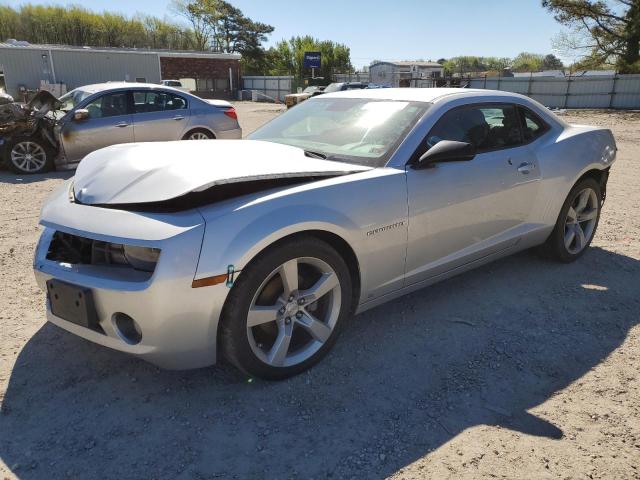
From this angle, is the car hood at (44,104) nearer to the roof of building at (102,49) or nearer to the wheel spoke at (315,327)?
the wheel spoke at (315,327)

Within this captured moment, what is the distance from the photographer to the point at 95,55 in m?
32.5

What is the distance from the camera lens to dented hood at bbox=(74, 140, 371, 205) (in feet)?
8.04

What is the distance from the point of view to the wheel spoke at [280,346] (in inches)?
102

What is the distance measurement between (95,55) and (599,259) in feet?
116

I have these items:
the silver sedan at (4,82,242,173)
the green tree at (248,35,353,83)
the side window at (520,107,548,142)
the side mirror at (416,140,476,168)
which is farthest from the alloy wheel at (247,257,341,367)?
the green tree at (248,35,353,83)

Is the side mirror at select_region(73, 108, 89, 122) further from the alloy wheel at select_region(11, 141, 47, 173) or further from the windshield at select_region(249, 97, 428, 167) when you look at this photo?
the windshield at select_region(249, 97, 428, 167)

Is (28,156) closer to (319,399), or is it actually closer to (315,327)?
(315,327)

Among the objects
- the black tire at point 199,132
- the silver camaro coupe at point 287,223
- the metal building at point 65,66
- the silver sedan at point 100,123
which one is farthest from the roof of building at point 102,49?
the silver camaro coupe at point 287,223

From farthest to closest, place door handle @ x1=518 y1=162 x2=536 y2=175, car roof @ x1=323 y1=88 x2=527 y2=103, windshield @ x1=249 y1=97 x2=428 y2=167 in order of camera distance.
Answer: door handle @ x1=518 y1=162 x2=536 y2=175 → car roof @ x1=323 y1=88 x2=527 y2=103 → windshield @ x1=249 y1=97 x2=428 y2=167

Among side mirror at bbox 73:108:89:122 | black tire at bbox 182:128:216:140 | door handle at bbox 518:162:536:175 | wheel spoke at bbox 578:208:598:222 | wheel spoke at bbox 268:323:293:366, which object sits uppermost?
side mirror at bbox 73:108:89:122

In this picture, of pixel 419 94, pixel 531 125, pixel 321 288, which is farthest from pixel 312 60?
pixel 321 288

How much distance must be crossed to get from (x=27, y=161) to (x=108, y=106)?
5.60 ft

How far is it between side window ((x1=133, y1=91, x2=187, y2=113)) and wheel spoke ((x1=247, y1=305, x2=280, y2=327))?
7.30 metres

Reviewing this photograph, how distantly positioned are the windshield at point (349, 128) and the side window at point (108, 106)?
5.67m
